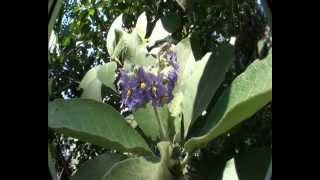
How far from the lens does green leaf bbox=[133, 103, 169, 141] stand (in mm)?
821

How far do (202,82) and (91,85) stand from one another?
0.56 feet

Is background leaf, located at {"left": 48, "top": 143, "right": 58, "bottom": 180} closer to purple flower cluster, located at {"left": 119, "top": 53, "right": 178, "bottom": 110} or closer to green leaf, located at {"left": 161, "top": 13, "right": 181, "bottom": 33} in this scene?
purple flower cluster, located at {"left": 119, "top": 53, "right": 178, "bottom": 110}

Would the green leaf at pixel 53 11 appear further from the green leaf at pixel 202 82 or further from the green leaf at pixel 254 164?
the green leaf at pixel 254 164

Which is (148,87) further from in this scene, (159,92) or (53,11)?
(53,11)

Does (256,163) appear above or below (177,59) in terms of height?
Result: below

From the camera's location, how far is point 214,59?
819 mm

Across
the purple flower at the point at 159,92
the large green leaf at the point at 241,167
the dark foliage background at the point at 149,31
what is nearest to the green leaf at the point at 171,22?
the dark foliage background at the point at 149,31

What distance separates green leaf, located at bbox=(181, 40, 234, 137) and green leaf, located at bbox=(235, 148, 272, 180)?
92 millimetres

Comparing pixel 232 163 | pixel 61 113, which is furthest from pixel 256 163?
pixel 61 113

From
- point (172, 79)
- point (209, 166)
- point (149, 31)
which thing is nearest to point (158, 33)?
point (149, 31)

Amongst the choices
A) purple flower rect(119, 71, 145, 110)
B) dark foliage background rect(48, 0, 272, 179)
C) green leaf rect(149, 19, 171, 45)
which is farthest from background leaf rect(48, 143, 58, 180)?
green leaf rect(149, 19, 171, 45)

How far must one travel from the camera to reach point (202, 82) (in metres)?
0.81
